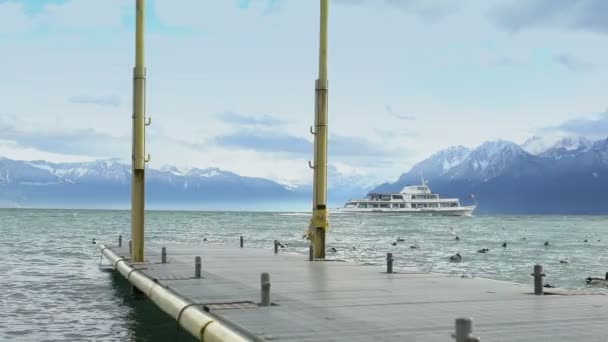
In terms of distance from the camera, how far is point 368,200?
613ft

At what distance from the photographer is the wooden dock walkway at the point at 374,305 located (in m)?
10.4

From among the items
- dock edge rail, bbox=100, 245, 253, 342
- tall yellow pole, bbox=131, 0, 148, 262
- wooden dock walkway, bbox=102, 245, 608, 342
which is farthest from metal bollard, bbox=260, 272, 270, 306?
tall yellow pole, bbox=131, 0, 148, 262

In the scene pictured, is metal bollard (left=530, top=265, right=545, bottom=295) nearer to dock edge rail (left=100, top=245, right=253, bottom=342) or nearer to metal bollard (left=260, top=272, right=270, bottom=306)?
metal bollard (left=260, top=272, right=270, bottom=306)

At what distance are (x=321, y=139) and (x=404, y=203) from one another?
16483cm

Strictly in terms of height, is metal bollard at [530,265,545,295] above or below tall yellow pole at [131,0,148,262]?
below

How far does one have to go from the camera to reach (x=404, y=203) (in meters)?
186

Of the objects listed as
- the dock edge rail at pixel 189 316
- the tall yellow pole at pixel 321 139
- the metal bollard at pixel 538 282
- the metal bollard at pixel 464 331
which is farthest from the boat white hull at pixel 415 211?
the metal bollard at pixel 464 331

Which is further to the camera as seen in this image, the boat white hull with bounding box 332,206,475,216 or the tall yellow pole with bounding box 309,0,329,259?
the boat white hull with bounding box 332,206,475,216

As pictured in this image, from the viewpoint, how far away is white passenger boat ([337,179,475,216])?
185 metres

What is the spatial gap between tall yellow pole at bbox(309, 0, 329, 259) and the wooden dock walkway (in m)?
2.74

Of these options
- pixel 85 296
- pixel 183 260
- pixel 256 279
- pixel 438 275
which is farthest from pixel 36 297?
pixel 438 275

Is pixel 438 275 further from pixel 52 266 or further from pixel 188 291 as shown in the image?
pixel 52 266

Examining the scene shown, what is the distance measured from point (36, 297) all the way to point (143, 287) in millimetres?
7920

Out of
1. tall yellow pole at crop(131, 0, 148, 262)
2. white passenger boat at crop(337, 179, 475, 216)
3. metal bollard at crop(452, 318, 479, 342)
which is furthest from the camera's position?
white passenger boat at crop(337, 179, 475, 216)
